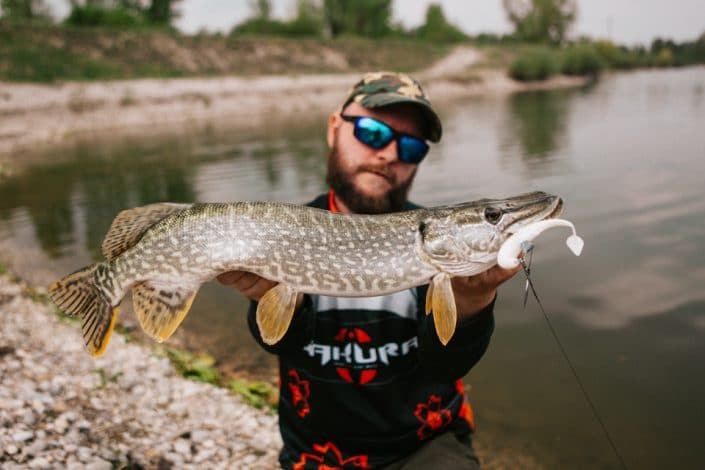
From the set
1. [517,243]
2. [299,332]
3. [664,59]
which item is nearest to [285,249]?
[299,332]

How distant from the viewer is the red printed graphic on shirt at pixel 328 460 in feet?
8.21

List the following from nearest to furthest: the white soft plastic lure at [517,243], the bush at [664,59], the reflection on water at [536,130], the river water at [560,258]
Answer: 1. the white soft plastic lure at [517,243]
2. the river water at [560,258]
3. the reflection on water at [536,130]
4. the bush at [664,59]

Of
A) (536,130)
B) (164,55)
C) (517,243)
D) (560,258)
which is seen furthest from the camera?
(164,55)

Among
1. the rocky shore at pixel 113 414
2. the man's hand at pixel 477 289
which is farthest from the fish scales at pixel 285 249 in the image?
the rocky shore at pixel 113 414

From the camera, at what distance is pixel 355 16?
58.4 m

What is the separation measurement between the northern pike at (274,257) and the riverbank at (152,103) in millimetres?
18025

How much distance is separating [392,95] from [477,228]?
1.30 m

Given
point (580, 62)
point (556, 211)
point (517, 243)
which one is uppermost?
point (580, 62)

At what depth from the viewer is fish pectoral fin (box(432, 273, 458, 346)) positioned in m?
2.08

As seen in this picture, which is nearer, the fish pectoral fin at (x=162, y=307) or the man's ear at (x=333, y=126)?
the fish pectoral fin at (x=162, y=307)

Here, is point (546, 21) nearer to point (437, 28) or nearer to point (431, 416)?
point (437, 28)

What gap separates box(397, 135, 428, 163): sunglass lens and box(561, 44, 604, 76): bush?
Result: 4876cm

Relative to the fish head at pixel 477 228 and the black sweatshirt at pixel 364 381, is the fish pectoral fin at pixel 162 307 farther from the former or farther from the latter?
the fish head at pixel 477 228

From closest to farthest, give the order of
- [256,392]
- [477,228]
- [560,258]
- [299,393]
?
[477,228]
[299,393]
[256,392]
[560,258]
